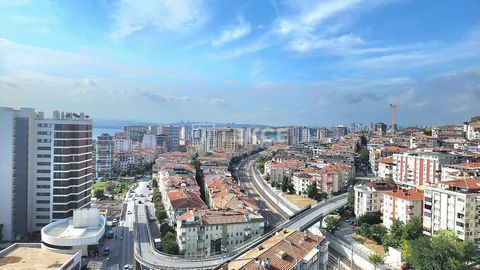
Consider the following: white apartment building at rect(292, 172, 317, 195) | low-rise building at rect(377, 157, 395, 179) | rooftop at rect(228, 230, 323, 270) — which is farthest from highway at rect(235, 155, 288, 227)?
low-rise building at rect(377, 157, 395, 179)

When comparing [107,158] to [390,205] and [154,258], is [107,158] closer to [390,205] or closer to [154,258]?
[154,258]

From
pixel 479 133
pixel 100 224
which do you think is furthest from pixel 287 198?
pixel 479 133

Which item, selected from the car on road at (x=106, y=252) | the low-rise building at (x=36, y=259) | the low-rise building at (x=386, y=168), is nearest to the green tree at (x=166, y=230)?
the car on road at (x=106, y=252)

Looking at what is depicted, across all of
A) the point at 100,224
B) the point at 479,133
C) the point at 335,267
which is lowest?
the point at 335,267

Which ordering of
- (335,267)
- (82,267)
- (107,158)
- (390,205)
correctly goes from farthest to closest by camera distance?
(107,158)
(390,205)
(335,267)
(82,267)

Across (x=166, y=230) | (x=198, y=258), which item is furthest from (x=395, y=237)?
(x=166, y=230)

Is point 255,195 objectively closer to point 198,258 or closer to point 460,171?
point 460,171

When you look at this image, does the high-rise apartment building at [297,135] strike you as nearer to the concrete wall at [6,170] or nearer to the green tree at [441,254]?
the green tree at [441,254]
